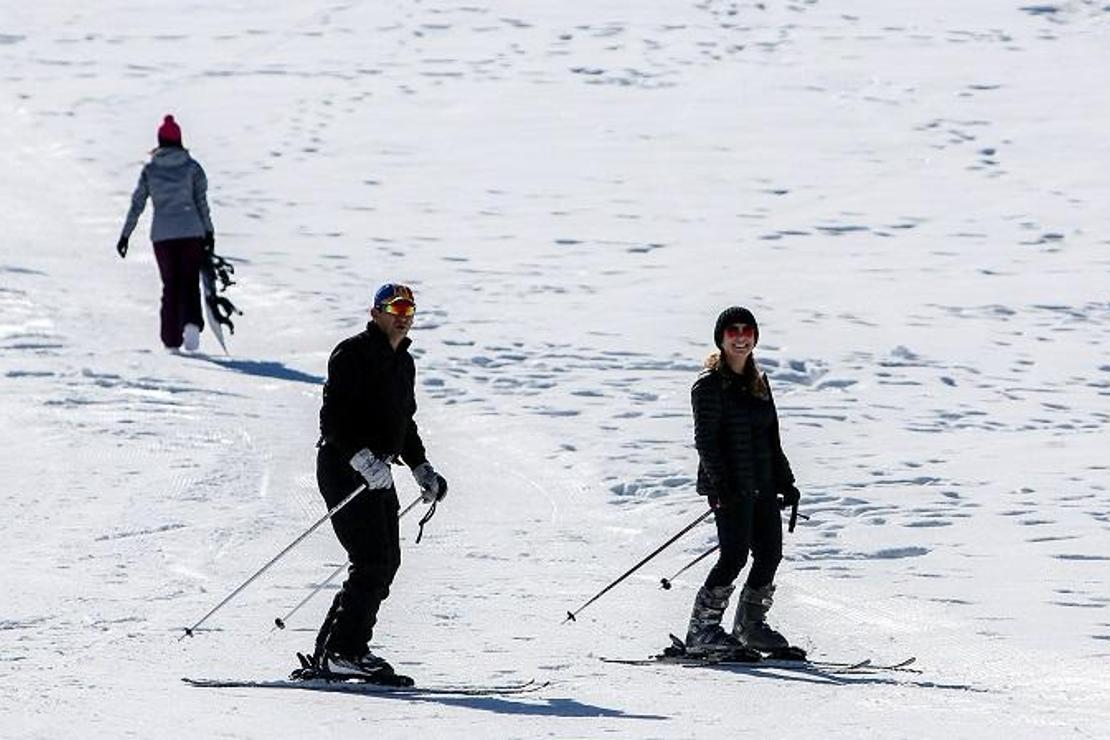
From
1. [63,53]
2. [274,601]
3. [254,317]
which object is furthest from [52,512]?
[63,53]

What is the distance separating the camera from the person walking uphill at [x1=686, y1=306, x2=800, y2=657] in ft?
26.0

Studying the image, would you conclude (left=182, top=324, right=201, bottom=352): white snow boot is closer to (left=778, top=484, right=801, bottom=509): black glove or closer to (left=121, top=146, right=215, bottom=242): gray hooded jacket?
(left=121, top=146, right=215, bottom=242): gray hooded jacket

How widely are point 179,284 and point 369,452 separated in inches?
352

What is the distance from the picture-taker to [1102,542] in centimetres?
1051

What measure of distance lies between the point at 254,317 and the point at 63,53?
14496mm

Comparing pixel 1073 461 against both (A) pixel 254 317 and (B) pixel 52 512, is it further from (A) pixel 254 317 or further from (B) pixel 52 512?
(A) pixel 254 317

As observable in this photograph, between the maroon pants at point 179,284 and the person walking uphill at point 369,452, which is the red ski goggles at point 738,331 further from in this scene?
the maroon pants at point 179,284

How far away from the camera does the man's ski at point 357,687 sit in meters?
7.29

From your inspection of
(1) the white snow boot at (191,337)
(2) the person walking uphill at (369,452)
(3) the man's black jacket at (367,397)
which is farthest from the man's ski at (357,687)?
(1) the white snow boot at (191,337)

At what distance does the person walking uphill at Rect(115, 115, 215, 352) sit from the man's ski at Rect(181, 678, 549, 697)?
8467mm

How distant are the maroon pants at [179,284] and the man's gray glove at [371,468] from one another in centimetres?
871

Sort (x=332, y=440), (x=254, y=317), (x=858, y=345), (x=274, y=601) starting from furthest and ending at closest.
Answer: (x=254, y=317)
(x=858, y=345)
(x=274, y=601)
(x=332, y=440)

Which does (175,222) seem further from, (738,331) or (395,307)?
(395,307)

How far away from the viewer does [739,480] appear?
7.94 meters
